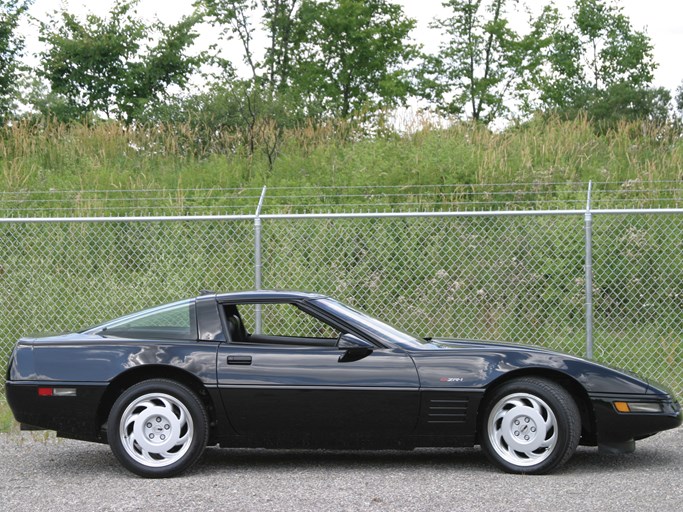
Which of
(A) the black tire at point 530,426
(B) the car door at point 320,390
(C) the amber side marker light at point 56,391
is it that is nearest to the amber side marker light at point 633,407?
(A) the black tire at point 530,426

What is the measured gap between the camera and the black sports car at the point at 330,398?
20.1ft

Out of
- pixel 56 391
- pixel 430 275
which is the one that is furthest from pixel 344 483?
pixel 430 275

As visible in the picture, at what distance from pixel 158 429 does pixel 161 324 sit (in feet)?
2.40

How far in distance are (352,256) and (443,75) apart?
65.3ft

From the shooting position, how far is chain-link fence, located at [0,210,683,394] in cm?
1130

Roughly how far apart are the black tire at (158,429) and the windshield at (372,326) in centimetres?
110

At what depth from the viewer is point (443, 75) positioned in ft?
102

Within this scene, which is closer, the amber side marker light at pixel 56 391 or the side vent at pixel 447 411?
the side vent at pixel 447 411

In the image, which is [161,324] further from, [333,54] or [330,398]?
[333,54]

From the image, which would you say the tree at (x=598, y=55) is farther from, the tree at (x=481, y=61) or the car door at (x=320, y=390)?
the car door at (x=320, y=390)

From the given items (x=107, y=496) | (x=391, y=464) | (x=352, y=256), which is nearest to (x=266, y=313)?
(x=352, y=256)

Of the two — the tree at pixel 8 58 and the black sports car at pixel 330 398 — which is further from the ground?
the tree at pixel 8 58

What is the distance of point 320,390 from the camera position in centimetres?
619

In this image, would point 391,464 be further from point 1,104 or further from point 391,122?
point 1,104
